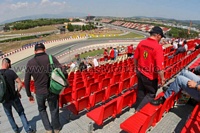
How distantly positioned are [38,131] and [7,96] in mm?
1206

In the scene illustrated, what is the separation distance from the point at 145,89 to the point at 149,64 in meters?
0.81

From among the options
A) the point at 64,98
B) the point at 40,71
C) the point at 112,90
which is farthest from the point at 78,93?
the point at 40,71

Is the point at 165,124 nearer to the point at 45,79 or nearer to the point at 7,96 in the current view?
the point at 45,79

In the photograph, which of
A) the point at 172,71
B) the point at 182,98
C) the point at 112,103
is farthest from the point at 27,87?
the point at 172,71

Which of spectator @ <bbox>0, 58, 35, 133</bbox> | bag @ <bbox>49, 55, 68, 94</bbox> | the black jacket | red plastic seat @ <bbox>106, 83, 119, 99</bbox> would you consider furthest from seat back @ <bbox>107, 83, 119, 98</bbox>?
spectator @ <bbox>0, 58, 35, 133</bbox>

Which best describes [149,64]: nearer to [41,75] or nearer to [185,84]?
[185,84]

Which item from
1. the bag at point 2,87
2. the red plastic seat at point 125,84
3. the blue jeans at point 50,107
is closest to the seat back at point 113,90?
the red plastic seat at point 125,84

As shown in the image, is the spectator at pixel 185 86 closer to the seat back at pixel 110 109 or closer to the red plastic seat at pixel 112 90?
the seat back at pixel 110 109

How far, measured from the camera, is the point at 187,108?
520cm

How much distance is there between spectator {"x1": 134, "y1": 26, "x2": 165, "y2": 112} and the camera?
4.28 m

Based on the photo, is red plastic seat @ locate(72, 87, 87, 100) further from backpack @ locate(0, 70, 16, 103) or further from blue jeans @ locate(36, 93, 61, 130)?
backpack @ locate(0, 70, 16, 103)

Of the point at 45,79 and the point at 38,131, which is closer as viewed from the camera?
the point at 45,79

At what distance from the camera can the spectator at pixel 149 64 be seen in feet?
14.0

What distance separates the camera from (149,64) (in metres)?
4.50
